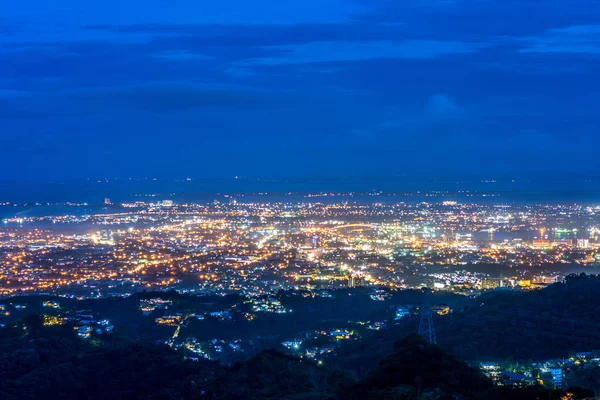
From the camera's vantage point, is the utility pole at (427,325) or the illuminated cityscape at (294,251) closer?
the utility pole at (427,325)

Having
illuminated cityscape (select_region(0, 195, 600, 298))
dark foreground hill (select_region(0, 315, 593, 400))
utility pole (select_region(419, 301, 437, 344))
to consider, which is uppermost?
illuminated cityscape (select_region(0, 195, 600, 298))

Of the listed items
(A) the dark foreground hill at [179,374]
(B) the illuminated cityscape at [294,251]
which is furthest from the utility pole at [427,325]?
(B) the illuminated cityscape at [294,251]

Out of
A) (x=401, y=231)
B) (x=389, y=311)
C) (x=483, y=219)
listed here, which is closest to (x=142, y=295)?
(x=389, y=311)

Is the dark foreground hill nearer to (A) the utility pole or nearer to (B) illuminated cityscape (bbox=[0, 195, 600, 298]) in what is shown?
(A) the utility pole

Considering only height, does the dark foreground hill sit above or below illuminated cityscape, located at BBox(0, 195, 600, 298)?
below

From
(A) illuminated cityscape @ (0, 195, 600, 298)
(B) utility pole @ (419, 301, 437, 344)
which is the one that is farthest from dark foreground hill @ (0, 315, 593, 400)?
(A) illuminated cityscape @ (0, 195, 600, 298)

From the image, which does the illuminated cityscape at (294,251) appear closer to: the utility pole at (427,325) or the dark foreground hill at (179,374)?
the utility pole at (427,325)

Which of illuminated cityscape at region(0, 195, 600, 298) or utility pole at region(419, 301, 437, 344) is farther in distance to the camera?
illuminated cityscape at region(0, 195, 600, 298)

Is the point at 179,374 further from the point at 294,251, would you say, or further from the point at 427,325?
the point at 294,251

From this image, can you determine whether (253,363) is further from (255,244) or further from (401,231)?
(401,231)

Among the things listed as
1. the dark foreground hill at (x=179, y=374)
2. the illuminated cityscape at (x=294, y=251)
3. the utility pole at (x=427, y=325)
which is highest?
the illuminated cityscape at (x=294, y=251)

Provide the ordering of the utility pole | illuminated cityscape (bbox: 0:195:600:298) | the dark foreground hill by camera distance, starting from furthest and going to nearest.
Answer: illuminated cityscape (bbox: 0:195:600:298)
the utility pole
the dark foreground hill
